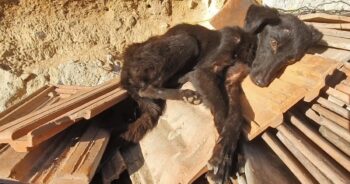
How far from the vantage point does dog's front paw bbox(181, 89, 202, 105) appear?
3498 millimetres

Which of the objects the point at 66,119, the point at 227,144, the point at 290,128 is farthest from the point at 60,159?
the point at 290,128

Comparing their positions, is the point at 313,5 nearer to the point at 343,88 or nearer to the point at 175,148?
the point at 343,88

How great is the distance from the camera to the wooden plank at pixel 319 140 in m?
2.18

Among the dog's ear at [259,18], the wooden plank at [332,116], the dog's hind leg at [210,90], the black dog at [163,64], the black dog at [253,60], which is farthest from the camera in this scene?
the dog's ear at [259,18]

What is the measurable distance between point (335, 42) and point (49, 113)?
2276 millimetres

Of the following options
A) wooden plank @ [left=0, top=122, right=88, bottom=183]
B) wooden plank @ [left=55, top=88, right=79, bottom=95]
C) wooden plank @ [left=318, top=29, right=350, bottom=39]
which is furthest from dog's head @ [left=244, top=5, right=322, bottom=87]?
wooden plank @ [left=55, top=88, right=79, bottom=95]

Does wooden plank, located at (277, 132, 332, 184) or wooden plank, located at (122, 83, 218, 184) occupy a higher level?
wooden plank, located at (277, 132, 332, 184)

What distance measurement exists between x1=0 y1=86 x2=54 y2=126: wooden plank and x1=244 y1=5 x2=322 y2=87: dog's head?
2.25m

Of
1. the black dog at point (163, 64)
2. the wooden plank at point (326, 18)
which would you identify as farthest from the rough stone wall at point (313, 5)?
the black dog at point (163, 64)

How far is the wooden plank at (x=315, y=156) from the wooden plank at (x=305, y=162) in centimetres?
2

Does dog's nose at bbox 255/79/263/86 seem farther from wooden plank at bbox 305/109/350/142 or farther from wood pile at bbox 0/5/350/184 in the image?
wooden plank at bbox 305/109/350/142

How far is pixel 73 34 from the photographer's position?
6.36 meters

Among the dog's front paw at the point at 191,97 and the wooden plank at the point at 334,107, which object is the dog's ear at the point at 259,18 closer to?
the dog's front paw at the point at 191,97

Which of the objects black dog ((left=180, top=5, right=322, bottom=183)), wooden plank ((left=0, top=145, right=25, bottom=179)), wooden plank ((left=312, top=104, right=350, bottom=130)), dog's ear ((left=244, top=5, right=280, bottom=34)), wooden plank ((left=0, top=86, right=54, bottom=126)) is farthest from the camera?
wooden plank ((left=0, top=86, right=54, bottom=126))
